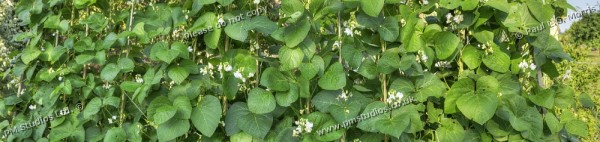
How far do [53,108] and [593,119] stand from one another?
13.9 ft

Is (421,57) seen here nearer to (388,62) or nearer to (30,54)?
(388,62)

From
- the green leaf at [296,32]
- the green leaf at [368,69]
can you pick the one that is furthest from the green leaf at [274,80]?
the green leaf at [368,69]

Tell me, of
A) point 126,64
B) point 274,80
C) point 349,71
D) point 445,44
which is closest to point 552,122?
point 445,44

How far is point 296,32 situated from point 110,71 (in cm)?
87

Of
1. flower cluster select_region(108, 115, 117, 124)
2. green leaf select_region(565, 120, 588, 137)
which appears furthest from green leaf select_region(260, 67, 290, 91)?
green leaf select_region(565, 120, 588, 137)

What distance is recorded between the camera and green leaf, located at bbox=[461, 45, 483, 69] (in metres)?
2.00

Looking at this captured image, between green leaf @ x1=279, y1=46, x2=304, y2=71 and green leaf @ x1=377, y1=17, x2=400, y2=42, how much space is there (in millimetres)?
293

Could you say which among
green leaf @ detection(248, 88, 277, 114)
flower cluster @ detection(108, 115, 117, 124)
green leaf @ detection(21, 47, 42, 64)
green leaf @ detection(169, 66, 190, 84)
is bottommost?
flower cluster @ detection(108, 115, 117, 124)

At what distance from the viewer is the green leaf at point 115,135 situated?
2299 millimetres

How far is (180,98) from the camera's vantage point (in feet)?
6.75

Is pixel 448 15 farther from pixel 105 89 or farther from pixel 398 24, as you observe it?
pixel 105 89

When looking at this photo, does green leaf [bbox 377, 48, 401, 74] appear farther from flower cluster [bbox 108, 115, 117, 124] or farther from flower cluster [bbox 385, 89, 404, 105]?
flower cluster [bbox 108, 115, 117, 124]

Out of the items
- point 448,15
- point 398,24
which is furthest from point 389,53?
point 448,15

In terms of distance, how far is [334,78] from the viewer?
1.91 metres
